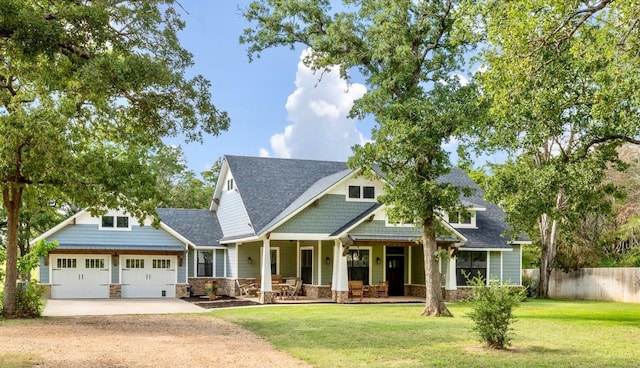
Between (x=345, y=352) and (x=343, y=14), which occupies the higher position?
(x=343, y=14)

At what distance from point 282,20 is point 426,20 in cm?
469

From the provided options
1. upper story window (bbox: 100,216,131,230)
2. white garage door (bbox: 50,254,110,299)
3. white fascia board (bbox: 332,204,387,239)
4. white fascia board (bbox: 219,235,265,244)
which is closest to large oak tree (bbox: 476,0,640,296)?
white fascia board (bbox: 332,204,387,239)

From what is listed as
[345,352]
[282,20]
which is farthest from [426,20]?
[345,352]

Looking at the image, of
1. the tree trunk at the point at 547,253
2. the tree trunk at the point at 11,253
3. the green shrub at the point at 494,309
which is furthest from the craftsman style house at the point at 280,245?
the green shrub at the point at 494,309

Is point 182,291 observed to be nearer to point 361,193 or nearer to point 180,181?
point 361,193

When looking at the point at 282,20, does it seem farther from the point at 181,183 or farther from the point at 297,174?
the point at 181,183

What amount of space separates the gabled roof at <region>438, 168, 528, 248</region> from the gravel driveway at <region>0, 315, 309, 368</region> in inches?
589

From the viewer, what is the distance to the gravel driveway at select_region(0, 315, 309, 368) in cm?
1173

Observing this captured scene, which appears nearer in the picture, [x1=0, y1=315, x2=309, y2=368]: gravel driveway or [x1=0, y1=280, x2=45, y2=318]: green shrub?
[x1=0, y1=315, x2=309, y2=368]: gravel driveway

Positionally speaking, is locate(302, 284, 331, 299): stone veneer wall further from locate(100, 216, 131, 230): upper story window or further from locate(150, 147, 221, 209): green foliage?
locate(150, 147, 221, 209): green foliage

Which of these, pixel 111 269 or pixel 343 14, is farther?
pixel 111 269

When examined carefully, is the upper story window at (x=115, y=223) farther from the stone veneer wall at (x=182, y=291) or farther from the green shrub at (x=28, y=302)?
the green shrub at (x=28, y=302)

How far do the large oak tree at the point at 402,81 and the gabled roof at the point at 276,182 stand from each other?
7.51 metres

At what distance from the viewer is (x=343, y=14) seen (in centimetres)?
2094
